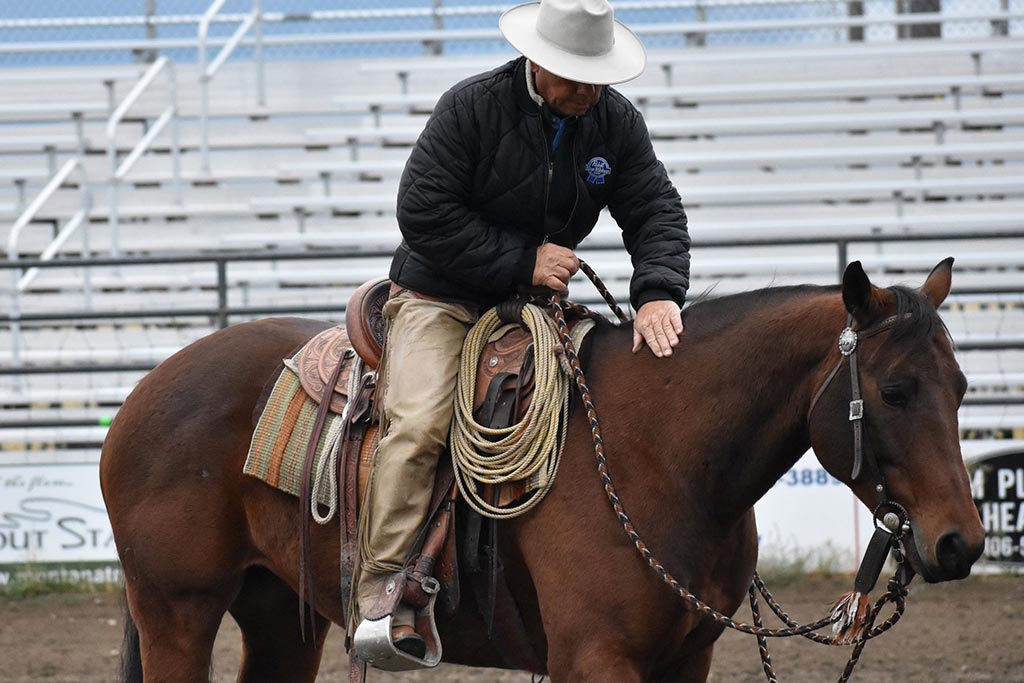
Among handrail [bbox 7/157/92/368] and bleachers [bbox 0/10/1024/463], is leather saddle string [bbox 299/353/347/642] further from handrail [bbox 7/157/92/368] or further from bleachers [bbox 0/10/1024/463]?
handrail [bbox 7/157/92/368]

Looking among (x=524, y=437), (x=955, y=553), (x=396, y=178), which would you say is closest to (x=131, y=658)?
(x=524, y=437)

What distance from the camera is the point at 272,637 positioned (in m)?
4.49

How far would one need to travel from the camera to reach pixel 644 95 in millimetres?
13680

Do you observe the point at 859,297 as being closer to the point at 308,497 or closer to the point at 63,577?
the point at 308,497

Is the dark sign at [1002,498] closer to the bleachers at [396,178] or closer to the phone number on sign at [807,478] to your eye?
the phone number on sign at [807,478]

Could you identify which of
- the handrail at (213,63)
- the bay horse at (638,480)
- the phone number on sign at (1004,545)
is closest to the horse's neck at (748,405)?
the bay horse at (638,480)

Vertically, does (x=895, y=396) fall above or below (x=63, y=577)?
above

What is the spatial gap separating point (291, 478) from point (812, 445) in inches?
64.5

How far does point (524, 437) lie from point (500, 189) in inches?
29.0

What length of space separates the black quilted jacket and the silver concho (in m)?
0.65

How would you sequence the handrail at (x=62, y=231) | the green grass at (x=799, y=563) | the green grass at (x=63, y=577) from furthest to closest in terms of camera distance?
1. the handrail at (x=62, y=231)
2. the green grass at (x=63, y=577)
3. the green grass at (x=799, y=563)

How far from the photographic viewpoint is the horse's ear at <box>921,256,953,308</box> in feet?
11.0

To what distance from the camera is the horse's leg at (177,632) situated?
163 inches

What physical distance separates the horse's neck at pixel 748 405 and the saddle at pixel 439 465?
1.56ft
